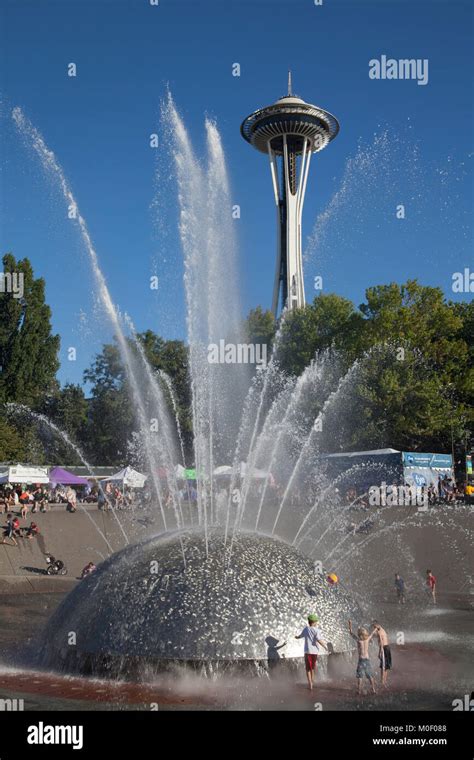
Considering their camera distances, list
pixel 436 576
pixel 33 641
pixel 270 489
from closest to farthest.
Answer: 1. pixel 33 641
2. pixel 436 576
3. pixel 270 489

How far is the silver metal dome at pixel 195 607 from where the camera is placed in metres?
10.4

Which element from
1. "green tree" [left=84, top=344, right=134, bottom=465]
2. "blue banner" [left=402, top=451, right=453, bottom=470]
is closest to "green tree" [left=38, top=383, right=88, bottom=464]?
"green tree" [left=84, top=344, right=134, bottom=465]

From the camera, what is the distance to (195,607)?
35.1 ft

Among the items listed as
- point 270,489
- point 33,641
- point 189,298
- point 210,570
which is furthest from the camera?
point 270,489

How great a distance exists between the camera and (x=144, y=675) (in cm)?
1032

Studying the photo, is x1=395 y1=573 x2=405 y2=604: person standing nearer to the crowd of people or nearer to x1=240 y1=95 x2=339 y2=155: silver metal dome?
the crowd of people

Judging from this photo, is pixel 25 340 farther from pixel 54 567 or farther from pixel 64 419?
pixel 54 567

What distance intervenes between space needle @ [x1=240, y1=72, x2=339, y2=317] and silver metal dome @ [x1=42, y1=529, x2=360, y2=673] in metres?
66.6

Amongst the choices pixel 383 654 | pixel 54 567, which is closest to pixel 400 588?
pixel 383 654

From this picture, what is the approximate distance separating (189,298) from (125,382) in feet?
172

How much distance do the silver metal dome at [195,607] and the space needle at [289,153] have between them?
6656cm
